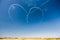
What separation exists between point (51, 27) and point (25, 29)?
0.29 m

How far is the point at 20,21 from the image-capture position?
45.4 inches

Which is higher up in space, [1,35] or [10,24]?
[10,24]

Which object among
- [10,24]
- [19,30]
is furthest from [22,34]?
[10,24]

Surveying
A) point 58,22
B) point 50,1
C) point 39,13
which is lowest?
point 58,22

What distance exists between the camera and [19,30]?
3.81 ft

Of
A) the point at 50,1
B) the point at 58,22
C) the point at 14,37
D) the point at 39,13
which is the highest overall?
the point at 50,1

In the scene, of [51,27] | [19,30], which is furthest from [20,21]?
[51,27]

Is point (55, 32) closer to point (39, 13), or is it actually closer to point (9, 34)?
point (39, 13)

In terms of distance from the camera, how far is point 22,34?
3.81 feet

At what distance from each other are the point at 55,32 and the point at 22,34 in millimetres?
372

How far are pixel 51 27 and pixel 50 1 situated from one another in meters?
0.29

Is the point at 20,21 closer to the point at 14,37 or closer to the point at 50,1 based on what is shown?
the point at 14,37

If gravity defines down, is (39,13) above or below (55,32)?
above

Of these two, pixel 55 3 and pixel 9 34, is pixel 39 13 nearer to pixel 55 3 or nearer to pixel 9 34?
pixel 55 3
